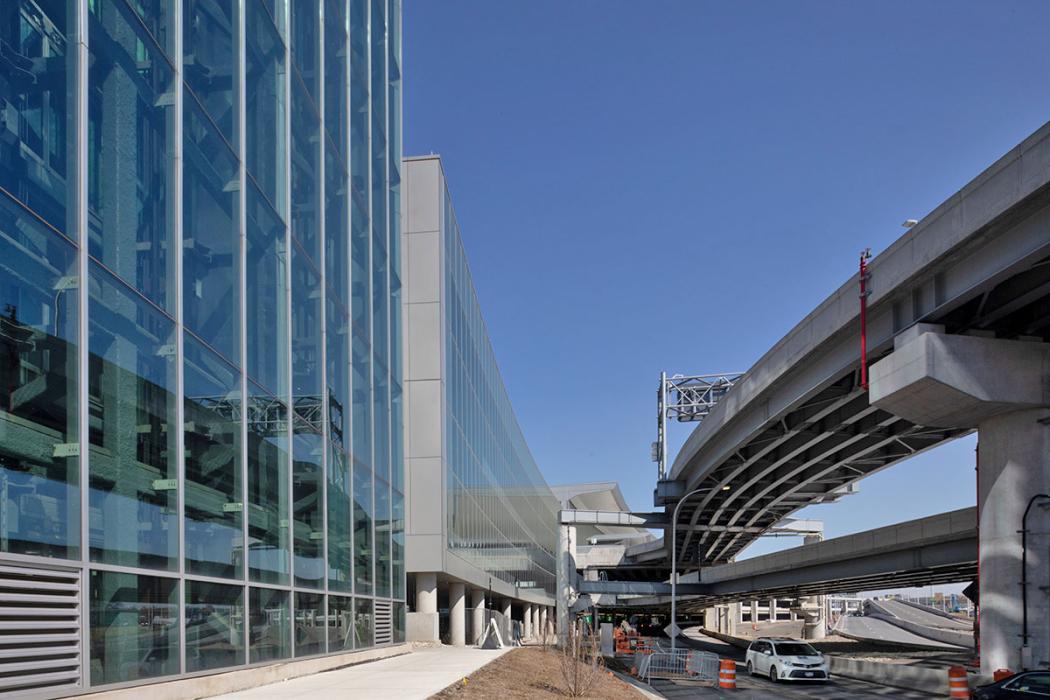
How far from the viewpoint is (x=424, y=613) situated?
43375 millimetres

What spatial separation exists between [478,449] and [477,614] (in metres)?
8.94

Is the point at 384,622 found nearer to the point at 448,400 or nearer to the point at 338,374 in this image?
the point at 338,374

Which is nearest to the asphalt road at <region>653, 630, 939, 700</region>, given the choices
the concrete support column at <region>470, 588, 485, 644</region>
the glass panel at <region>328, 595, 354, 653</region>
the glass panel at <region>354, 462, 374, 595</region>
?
the glass panel at <region>354, 462, 374, 595</region>

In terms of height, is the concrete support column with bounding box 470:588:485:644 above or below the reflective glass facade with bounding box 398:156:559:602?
below

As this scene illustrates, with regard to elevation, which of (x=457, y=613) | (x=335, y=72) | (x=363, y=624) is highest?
(x=335, y=72)

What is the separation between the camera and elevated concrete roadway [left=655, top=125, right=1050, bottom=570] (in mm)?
20625

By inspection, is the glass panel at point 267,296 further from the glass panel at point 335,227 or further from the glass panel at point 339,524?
the glass panel at point 339,524

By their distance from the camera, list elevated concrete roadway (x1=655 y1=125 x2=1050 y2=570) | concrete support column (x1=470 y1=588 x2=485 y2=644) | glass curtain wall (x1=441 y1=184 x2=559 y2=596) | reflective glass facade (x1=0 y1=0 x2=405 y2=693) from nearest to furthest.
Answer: reflective glass facade (x1=0 y1=0 x2=405 y2=693) → elevated concrete roadway (x1=655 y1=125 x2=1050 y2=570) → glass curtain wall (x1=441 y1=184 x2=559 y2=596) → concrete support column (x1=470 y1=588 x2=485 y2=644)

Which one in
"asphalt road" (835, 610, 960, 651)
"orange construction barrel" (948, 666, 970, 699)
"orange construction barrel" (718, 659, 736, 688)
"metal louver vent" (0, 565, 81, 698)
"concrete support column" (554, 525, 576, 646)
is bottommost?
"asphalt road" (835, 610, 960, 651)

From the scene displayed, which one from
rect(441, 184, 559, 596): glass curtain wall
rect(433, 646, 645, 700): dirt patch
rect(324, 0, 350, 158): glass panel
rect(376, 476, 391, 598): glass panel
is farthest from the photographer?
rect(441, 184, 559, 596): glass curtain wall

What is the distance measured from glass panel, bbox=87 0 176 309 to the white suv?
1055 inches

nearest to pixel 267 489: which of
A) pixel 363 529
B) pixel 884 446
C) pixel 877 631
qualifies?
pixel 363 529

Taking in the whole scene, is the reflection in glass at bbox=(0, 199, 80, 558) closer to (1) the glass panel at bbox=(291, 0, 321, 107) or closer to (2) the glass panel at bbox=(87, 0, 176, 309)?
(2) the glass panel at bbox=(87, 0, 176, 309)

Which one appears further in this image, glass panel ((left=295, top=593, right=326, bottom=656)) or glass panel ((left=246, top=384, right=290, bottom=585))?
glass panel ((left=295, top=593, right=326, bottom=656))
